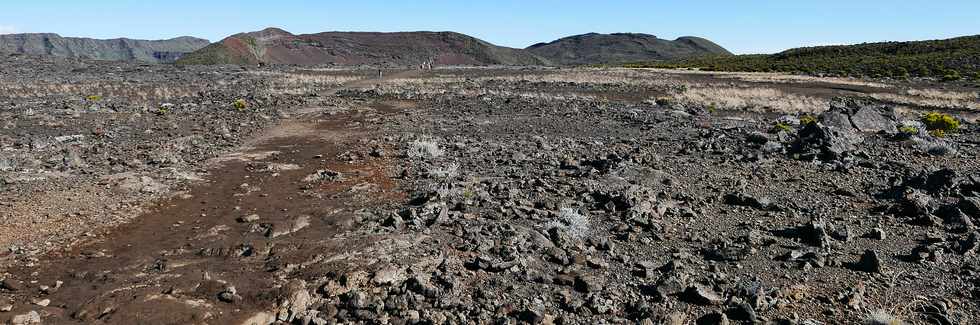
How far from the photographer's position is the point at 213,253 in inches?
312

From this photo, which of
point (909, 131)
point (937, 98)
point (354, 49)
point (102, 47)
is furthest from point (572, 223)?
point (102, 47)

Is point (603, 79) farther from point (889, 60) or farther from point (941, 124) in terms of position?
point (889, 60)

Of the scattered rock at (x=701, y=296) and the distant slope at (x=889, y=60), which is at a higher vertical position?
the distant slope at (x=889, y=60)

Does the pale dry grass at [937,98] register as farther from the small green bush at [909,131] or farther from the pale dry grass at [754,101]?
the small green bush at [909,131]

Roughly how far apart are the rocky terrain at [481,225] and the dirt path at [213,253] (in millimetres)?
40

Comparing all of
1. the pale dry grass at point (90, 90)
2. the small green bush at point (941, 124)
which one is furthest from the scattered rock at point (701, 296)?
the pale dry grass at point (90, 90)

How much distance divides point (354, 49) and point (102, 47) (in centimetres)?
10061

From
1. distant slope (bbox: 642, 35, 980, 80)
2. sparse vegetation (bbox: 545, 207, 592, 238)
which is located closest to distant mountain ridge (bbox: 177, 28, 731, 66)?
distant slope (bbox: 642, 35, 980, 80)

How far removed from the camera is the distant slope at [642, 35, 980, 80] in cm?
6212

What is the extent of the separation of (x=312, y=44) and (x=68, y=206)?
98077 mm

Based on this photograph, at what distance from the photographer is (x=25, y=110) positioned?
2144 centimetres

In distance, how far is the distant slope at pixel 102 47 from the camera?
14175cm

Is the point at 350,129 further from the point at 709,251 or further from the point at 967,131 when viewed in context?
the point at 967,131

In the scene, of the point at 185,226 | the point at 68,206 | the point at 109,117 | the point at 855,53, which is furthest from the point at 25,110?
the point at 855,53
